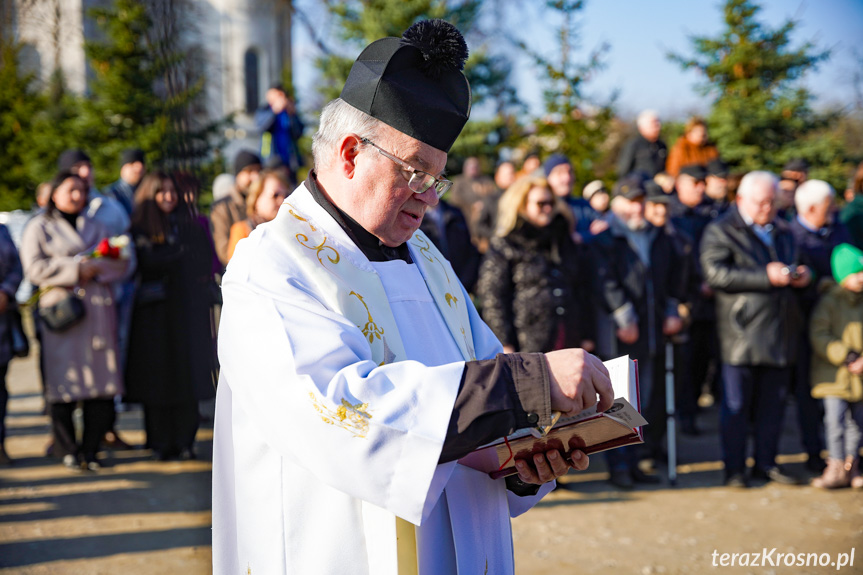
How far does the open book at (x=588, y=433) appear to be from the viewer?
5.70ft

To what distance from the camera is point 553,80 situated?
11.4m

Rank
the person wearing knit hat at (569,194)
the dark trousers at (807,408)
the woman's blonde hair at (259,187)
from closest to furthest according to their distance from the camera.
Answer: the woman's blonde hair at (259,187), the dark trousers at (807,408), the person wearing knit hat at (569,194)

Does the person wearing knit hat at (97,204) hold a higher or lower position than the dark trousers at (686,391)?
higher

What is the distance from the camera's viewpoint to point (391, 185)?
75.5 inches

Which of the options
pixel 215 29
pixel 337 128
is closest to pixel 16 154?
pixel 337 128

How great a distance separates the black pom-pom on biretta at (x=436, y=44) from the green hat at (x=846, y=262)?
14.6 ft

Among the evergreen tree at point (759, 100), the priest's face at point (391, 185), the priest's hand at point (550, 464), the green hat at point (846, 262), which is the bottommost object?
the priest's hand at point (550, 464)

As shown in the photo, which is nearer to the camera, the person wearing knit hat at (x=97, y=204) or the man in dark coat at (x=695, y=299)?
the person wearing knit hat at (x=97, y=204)

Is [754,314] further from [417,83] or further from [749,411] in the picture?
Answer: [417,83]

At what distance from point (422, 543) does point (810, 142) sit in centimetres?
1411

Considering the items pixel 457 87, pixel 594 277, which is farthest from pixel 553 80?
pixel 457 87

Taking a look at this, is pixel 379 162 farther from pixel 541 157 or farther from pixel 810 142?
pixel 810 142

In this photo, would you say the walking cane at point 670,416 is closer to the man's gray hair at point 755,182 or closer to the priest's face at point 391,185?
the man's gray hair at point 755,182

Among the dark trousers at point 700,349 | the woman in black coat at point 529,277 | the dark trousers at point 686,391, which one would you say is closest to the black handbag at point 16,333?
the woman in black coat at point 529,277
